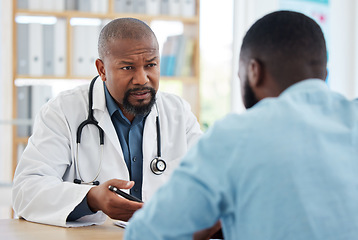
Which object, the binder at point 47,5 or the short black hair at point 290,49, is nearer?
the short black hair at point 290,49

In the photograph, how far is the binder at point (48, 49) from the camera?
3176 mm

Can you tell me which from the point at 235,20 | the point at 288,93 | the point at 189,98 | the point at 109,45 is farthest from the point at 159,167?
the point at 235,20

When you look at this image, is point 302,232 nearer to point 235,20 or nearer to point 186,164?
point 186,164

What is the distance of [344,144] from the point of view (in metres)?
0.76

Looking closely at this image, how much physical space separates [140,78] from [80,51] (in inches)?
66.3

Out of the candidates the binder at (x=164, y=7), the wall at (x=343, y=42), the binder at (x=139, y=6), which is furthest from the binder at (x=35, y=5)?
the wall at (x=343, y=42)

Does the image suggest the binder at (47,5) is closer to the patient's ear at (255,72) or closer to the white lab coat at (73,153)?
the white lab coat at (73,153)

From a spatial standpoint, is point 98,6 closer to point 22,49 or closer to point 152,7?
point 152,7

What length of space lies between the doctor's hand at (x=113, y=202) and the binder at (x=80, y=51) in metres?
2.03

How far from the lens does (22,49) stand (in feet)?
10.4

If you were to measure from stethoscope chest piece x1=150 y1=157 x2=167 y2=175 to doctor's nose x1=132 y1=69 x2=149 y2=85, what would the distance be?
0.97 ft

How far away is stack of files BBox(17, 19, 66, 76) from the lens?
10.3 feet

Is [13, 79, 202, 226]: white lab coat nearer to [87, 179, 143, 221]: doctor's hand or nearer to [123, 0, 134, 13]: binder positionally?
[87, 179, 143, 221]: doctor's hand

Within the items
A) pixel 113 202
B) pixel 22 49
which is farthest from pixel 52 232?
pixel 22 49
